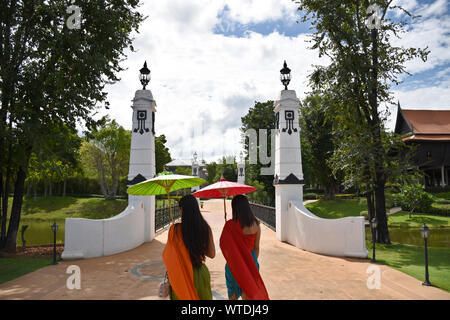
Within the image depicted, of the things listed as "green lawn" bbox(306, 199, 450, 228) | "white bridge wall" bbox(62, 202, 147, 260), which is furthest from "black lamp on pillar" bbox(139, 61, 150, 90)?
"green lawn" bbox(306, 199, 450, 228)

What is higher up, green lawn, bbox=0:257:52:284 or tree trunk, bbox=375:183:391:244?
tree trunk, bbox=375:183:391:244

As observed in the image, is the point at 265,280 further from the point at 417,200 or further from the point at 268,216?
the point at 417,200

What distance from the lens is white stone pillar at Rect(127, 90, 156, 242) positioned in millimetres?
11203

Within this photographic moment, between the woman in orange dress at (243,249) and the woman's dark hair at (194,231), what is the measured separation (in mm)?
619

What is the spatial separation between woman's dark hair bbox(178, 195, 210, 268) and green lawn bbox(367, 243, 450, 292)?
5.25 metres

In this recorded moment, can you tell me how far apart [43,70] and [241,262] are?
29.9 feet

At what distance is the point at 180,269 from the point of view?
A: 3.11 meters

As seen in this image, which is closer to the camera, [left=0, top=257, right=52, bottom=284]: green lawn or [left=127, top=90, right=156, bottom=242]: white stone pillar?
[left=0, top=257, right=52, bottom=284]: green lawn

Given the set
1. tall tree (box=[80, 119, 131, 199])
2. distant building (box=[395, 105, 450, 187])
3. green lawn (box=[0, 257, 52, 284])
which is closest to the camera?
green lawn (box=[0, 257, 52, 284])

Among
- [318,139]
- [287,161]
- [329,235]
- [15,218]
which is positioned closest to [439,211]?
[318,139]

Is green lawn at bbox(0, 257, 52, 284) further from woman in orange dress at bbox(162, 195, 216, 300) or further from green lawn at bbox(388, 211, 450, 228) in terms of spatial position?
green lawn at bbox(388, 211, 450, 228)

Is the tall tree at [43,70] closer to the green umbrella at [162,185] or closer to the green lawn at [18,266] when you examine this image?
the green lawn at [18,266]

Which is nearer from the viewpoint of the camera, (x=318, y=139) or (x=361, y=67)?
(x=361, y=67)
